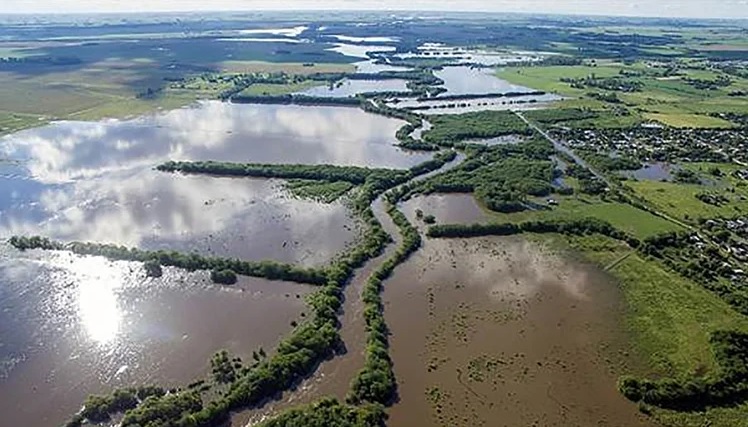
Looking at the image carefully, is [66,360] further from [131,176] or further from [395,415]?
[131,176]

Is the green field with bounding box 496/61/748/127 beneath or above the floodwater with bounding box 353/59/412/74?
above

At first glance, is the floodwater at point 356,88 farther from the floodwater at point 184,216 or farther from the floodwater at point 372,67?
the floodwater at point 184,216

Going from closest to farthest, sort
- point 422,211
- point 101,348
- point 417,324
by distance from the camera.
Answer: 1. point 101,348
2. point 417,324
3. point 422,211

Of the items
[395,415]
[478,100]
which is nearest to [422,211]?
[395,415]

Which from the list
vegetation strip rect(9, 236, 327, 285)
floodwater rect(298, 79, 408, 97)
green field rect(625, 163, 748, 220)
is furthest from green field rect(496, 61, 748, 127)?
vegetation strip rect(9, 236, 327, 285)

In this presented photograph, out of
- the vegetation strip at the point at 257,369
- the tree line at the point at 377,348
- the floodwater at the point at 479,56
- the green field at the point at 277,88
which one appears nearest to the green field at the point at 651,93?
the floodwater at the point at 479,56

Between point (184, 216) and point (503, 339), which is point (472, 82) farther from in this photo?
point (503, 339)

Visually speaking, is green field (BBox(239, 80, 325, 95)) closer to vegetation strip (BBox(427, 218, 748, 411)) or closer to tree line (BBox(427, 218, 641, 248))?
tree line (BBox(427, 218, 641, 248))
